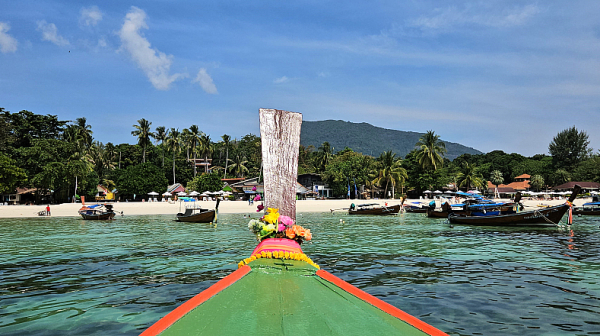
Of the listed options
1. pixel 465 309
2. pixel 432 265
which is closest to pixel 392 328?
pixel 465 309

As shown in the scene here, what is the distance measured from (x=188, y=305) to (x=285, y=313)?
0.64m

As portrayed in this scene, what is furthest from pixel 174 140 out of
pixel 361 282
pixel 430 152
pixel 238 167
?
pixel 361 282

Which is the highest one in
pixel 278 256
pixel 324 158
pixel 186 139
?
pixel 186 139

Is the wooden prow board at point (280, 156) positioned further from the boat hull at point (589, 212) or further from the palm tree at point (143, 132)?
the palm tree at point (143, 132)

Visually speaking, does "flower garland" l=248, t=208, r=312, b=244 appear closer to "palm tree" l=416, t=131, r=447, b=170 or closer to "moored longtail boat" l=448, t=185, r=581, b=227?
"moored longtail boat" l=448, t=185, r=581, b=227

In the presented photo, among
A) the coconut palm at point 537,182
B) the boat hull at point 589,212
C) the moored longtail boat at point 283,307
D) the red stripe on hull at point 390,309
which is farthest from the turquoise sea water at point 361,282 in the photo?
the coconut palm at point 537,182

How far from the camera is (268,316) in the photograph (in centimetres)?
235

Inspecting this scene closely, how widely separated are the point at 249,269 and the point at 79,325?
4.02m

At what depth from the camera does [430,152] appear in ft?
237

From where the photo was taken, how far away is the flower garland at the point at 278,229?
174 inches

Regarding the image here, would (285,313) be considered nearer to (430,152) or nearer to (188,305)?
(188,305)

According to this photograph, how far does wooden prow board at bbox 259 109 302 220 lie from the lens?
17.5 ft

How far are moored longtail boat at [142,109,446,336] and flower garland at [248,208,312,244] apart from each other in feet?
1.11

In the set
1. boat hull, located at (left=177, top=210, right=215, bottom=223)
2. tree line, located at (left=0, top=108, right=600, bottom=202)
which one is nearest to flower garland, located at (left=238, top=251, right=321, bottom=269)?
boat hull, located at (left=177, top=210, right=215, bottom=223)
